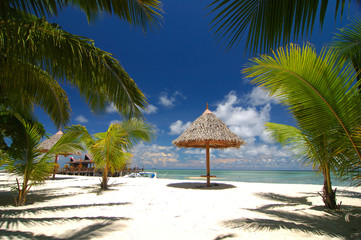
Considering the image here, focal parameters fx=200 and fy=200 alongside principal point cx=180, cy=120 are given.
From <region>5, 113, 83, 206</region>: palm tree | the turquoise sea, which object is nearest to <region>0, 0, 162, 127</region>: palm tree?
<region>5, 113, 83, 206</region>: palm tree

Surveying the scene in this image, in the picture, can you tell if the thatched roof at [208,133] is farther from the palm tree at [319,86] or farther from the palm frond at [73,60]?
the palm tree at [319,86]

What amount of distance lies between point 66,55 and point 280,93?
286 centimetres

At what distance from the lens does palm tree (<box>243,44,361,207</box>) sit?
2.12 m

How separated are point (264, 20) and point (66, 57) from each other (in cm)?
253

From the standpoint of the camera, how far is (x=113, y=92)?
3.10m

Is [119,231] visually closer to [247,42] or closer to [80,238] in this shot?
[80,238]

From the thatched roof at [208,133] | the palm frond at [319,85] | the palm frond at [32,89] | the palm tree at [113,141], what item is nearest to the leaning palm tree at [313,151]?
the palm frond at [319,85]

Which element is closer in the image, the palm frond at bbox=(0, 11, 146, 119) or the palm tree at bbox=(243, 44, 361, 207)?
the palm tree at bbox=(243, 44, 361, 207)

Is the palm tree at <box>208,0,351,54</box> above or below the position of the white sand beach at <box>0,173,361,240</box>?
above

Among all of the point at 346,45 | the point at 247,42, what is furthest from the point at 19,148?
the point at 346,45

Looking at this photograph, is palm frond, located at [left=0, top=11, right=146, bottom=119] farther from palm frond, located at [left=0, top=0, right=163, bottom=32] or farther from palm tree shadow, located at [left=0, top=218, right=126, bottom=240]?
palm tree shadow, located at [left=0, top=218, right=126, bottom=240]

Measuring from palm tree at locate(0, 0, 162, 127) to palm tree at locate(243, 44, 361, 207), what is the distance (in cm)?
162

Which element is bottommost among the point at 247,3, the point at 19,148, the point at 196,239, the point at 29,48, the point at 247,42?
the point at 196,239

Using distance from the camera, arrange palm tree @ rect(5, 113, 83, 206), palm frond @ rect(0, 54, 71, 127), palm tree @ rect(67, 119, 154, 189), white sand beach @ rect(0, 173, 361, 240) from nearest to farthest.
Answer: white sand beach @ rect(0, 173, 361, 240) < palm frond @ rect(0, 54, 71, 127) < palm tree @ rect(5, 113, 83, 206) < palm tree @ rect(67, 119, 154, 189)
